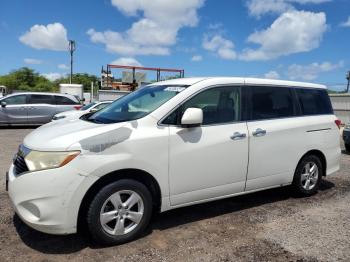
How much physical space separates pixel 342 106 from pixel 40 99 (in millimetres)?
17411

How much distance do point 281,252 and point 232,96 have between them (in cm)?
197

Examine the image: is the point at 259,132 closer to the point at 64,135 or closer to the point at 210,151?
the point at 210,151

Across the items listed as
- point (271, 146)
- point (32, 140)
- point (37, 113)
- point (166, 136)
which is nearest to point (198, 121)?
point (166, 136)

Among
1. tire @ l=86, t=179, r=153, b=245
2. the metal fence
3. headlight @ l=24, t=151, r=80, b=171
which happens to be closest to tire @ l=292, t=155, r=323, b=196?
tire @ l=86, t=179, r=153, b=245

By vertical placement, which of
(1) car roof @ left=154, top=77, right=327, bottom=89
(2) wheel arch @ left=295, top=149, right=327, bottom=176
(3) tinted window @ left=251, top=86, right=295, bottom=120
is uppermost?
(1) car roof @ left=154, top=77, right=327, bottom=89

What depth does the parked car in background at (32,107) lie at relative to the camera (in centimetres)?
1625

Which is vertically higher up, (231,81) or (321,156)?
(231,81)

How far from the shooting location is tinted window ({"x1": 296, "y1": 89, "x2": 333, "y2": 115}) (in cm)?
576

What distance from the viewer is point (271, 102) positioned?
5.30m

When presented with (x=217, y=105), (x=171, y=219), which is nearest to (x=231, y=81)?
(x=217, y=105)

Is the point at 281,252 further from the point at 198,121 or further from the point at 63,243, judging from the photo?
the point at 63,243

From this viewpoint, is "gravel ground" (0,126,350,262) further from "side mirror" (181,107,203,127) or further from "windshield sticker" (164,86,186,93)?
"windshield sticker" (164,86,186,93)

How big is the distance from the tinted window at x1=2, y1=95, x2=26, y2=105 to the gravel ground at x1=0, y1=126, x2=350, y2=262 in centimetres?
1210

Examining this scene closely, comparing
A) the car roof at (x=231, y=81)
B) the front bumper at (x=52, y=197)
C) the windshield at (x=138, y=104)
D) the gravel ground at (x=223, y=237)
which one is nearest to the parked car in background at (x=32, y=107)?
the gravel ground at (x=223, y=237)
